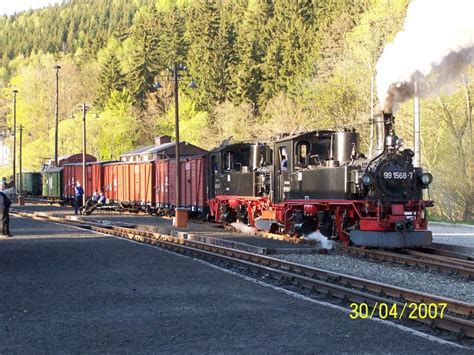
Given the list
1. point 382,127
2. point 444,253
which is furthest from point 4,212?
point 444,253

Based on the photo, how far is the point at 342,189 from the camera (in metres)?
16.7

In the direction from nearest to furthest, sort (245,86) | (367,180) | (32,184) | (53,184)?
(367,180) → (53,184) → (245,86) → (32,184)

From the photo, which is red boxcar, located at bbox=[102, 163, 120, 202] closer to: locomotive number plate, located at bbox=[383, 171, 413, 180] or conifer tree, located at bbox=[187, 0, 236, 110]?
conifer tree, located at bbox=[187, 0, 236, 110]

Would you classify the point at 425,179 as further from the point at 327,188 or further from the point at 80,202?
the point at 80,202

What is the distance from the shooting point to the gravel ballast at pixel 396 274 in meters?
11.2

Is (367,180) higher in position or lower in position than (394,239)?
higher

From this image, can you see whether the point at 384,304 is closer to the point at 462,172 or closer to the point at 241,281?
the point at 241,281

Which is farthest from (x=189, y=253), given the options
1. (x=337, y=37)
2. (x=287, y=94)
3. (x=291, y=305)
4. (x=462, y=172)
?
(x=287, y=94)

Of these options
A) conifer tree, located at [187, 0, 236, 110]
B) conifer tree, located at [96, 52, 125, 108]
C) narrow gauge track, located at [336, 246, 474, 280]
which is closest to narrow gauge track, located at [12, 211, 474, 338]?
narrow gauge track, located at [336, 246, 474, 280]

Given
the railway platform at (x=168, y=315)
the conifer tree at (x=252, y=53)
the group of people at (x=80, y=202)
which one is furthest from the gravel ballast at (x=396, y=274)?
the conifer tree at (x=252, y=53)
